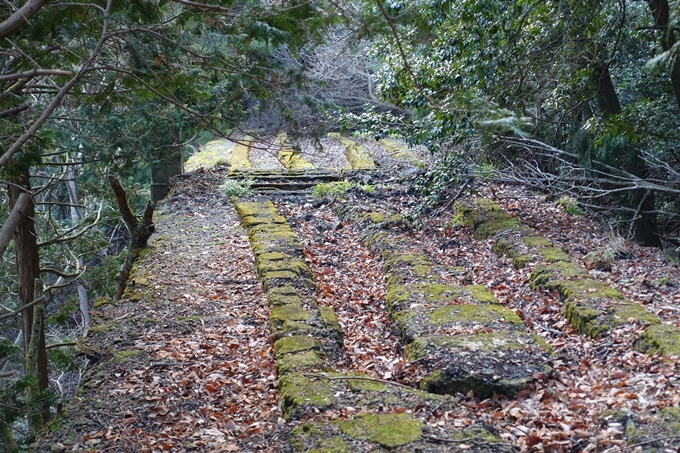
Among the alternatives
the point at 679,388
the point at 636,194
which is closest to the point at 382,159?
the point at 636,194

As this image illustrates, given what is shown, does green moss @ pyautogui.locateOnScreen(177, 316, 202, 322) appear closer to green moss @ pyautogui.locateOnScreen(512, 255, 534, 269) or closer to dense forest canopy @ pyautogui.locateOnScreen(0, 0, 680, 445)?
dense forest canopy @ pyautogui.locateOnScreen(0, 0, 680, 445)

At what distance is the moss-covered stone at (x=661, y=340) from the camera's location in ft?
15.0

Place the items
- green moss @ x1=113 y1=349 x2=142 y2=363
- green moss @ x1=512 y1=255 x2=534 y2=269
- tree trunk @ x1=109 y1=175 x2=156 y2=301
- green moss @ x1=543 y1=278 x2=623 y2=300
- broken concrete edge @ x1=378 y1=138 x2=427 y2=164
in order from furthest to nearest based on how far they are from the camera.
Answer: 1. broken concrete edge @ x1=378 y1=138 x2=427 y2=164
2. tree trunk @ x1=109 y1=175 x2=156 y2=301
3. green moss @ x1=512 y1=255 x2=534 y2=269
4. green moss @ x1=543 y1=278 x2=623 y2=300
5. green moss @ x1=113 y1=349 x2=142 y2=363

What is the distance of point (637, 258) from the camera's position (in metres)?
7.52

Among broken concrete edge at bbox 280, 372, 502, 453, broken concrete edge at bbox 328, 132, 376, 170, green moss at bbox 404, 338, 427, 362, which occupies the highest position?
broken concrete edge at bbox 328, 132, 376, 170

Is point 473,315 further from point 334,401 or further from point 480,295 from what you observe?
point 334,401

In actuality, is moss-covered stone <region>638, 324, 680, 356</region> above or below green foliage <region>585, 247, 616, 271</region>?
below

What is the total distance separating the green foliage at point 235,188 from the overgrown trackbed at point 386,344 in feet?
8.06

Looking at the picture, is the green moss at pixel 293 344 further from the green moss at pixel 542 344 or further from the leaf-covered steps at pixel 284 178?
the leaf-covered steps at pixel 284 178

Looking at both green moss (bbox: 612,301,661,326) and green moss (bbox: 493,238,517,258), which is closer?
green moss (bbox: 612,301,661,326)

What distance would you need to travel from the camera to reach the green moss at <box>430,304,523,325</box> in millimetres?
5574

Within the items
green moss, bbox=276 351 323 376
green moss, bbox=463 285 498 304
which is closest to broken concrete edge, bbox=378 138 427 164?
green moss, bbox=463 285 498 304

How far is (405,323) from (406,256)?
2.07m

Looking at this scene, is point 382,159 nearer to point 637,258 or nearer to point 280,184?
point 280,184
